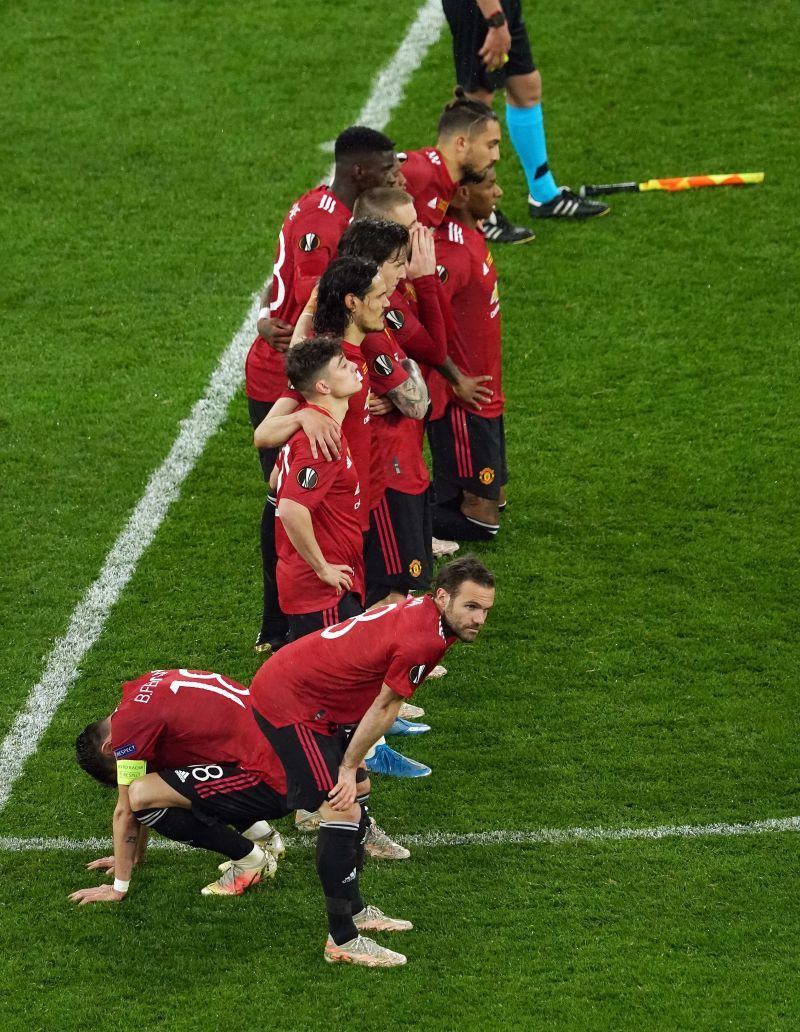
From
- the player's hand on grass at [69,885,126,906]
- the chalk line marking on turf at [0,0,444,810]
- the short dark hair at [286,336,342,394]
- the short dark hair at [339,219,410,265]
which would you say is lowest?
the player's hand on grass at [69,885,126,906]

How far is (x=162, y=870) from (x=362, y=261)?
7.19 ft

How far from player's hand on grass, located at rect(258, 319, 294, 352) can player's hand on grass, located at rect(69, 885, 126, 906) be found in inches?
82.9

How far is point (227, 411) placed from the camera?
882cm

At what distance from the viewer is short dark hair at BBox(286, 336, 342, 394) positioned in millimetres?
5660

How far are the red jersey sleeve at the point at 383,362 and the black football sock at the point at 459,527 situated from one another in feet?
5.27

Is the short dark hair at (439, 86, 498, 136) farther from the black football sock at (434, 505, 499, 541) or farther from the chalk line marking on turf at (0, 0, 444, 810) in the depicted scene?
the chalk line marking on turf at (0, 0, 444, 810)

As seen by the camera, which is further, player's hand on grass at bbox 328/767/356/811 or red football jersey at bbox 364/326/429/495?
red football jersey at bbox 364/326/429/495

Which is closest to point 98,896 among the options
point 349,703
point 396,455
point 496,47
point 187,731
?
point 187,731

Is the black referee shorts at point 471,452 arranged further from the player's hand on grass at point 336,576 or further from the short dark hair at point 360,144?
the player's hand on grass at point 336,576

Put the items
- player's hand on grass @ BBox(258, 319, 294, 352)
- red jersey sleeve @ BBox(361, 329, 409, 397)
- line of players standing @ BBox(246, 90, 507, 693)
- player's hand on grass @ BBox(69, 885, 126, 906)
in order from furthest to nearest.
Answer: player's hand on grass @ BBox(258, 319, 294, 352), red jersey sleeve @ BBox(361, 329, 409, 397), line of players standing @ BBox(246, 90, 507, 693), player's hand on grass @ BBox(69, 885, 126, 906)

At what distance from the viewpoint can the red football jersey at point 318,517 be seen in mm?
5703

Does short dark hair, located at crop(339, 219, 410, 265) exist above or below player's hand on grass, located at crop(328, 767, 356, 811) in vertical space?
above

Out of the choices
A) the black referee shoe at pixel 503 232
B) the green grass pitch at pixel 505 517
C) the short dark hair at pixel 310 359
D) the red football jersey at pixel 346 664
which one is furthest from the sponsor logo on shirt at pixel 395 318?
the black referee shoe at pixel 503 232

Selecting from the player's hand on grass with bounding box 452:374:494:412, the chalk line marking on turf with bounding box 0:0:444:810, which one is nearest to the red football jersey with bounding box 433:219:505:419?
the player's hand on grass with bounding box 452:374:494:412
